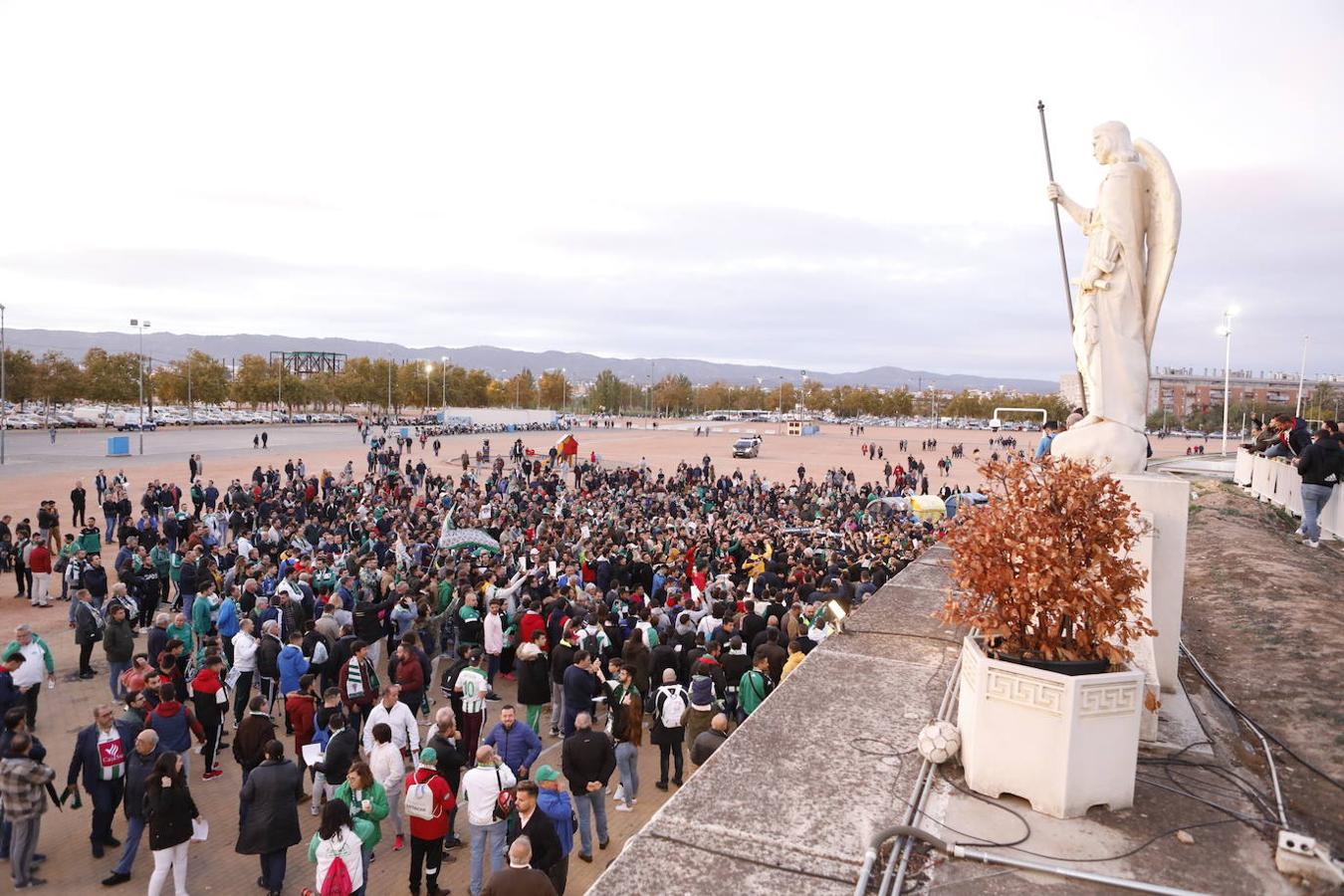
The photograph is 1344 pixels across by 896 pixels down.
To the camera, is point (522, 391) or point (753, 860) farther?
point (522, 391)

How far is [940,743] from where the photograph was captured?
4.36 meters

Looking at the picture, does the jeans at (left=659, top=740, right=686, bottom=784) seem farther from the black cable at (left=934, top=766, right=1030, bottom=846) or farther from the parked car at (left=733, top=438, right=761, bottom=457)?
the parked car at (left=733, top=438, right=761, bottom=457)

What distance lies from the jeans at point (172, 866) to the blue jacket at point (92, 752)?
1.22 metres

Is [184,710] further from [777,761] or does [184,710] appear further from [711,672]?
[777,761]

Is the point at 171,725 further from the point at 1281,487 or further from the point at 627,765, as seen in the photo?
the point at 1281,487

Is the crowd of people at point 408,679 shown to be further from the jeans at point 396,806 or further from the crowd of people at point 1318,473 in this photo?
the crowd of people at point 1318,473

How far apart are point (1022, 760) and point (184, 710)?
24.1 ft

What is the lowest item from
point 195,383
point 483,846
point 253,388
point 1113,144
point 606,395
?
point 483,846

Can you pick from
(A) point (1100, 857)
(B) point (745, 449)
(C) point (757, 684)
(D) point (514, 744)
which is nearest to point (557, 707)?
(D) point (514, 744)

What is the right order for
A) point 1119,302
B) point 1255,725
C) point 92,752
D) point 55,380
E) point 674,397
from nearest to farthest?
point 1255,725 < point 1119,302 < point 92,752 < point 55,380 < point 674,397

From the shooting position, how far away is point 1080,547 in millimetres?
4105

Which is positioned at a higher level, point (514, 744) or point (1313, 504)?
point (1313, 504)

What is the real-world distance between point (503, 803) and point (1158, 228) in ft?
22.8

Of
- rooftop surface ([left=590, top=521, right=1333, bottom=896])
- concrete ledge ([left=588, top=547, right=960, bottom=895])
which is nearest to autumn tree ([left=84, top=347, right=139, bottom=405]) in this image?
concrete ledge ([left=588, top=547, right=960, bottom=895])
